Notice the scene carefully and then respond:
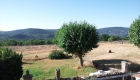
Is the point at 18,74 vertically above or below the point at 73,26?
below

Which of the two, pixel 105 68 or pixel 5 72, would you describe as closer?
pixel 5 72

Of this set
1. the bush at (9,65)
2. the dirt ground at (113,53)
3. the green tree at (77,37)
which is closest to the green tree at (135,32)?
the dirt ground at (113,53)

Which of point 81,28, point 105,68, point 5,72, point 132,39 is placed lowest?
point 105,68

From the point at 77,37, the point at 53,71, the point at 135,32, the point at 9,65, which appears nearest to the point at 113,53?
the point at 135,32

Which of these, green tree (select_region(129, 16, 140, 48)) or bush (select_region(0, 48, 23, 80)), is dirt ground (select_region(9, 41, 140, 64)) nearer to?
green tree (select_region(129, 16, 140, 48))

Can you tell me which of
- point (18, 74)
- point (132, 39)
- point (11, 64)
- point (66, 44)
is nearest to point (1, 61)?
point (11, 64)

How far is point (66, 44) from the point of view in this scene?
2130cm

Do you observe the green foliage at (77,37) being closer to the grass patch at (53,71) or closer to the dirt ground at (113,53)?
the grass patch at (53,71)

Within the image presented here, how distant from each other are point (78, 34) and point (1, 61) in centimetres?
1092

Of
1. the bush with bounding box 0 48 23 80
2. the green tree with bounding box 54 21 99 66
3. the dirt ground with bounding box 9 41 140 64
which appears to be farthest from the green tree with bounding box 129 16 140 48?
the bush with bounding box 0 48 23 80

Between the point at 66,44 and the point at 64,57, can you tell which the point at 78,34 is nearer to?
the point at 66,44

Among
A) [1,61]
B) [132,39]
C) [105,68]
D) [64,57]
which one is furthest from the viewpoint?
[64,57]

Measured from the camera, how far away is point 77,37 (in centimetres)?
2122

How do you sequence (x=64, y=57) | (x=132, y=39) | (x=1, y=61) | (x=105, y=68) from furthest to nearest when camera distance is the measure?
(x=64, y=57) → (x=132, y=39) → (x=105, y=68) → (x=1, y=61)
